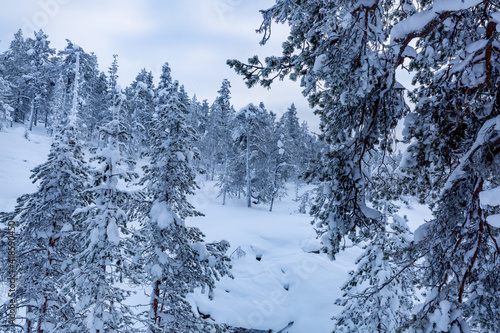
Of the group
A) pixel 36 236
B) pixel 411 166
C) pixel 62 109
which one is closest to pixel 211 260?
pixel 36 236

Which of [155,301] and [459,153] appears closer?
[459,153]

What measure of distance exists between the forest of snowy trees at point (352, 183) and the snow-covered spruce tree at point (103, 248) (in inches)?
1.3

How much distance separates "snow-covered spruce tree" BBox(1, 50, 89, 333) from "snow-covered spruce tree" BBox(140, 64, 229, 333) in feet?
7.29

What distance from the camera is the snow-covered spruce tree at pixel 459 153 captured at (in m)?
3.15

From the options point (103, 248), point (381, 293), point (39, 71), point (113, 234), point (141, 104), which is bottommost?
point (381, 293)

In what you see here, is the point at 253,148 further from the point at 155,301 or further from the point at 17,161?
the point at 155,301

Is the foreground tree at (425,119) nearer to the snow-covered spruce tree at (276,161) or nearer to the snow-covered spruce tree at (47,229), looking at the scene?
the snow-covered spruce tree at (47,229)

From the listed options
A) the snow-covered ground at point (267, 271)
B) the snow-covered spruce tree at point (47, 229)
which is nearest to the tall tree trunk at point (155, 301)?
the snow-covered ground at point (267, 271)

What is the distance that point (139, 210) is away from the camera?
30.9 feet

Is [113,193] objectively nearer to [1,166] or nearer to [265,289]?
[265,289]

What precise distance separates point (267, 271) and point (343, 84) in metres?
17.5

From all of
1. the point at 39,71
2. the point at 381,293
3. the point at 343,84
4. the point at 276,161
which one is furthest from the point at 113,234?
the point at 39,71

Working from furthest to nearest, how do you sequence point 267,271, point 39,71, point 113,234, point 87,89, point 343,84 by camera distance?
point 87,89 < point 39,71 < point 267,271 < point 113,234 < point 343,84

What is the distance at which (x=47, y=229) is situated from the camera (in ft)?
27.8
